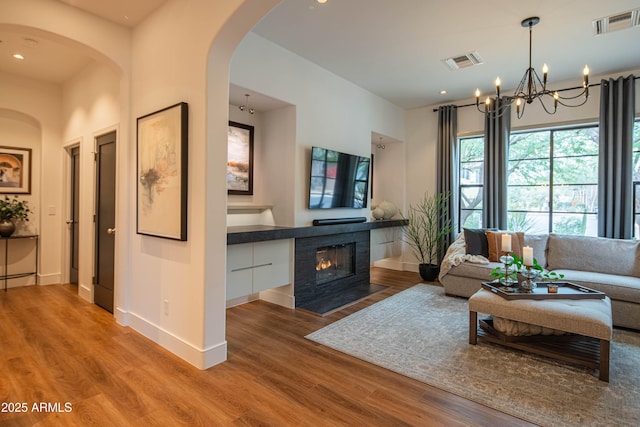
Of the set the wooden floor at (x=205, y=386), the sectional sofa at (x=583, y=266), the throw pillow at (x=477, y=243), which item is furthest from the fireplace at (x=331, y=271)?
the throw pillow at (x=477, y=243)

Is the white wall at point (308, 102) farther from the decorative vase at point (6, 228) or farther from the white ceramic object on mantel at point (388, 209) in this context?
the decorative vase at point (6, 228)

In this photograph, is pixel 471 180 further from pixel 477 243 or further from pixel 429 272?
pixel 429 272

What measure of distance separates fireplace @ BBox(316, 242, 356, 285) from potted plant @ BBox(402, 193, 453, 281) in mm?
1408

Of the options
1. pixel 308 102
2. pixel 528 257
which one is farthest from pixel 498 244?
pixel 308 102

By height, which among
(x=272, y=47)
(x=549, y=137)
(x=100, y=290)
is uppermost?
(x=272, y=47)

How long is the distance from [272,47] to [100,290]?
11.3ft

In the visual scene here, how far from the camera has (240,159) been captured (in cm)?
427

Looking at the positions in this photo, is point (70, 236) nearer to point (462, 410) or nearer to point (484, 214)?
point (462, 410)

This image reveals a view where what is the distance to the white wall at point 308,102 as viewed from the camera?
370cm

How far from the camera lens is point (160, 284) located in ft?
9.91

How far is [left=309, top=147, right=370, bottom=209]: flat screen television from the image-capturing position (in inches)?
174

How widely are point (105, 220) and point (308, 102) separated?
9.05 ft

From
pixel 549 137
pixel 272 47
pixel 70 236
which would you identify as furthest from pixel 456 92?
pixel 70 236

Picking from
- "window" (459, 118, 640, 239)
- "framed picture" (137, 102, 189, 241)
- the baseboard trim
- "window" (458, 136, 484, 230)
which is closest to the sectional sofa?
"window" (459, 118, 640, 239)
